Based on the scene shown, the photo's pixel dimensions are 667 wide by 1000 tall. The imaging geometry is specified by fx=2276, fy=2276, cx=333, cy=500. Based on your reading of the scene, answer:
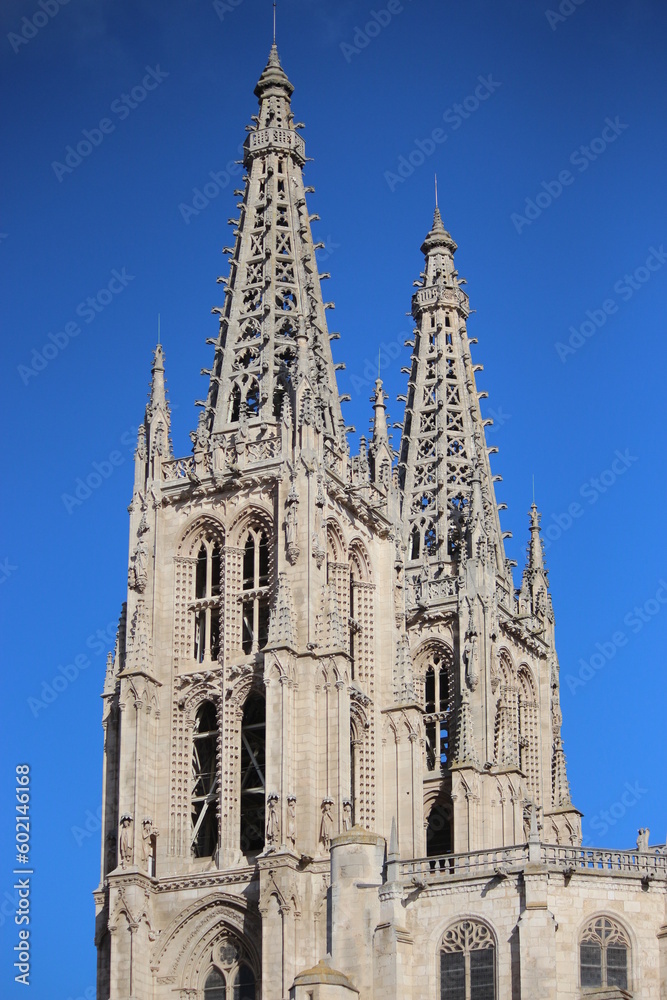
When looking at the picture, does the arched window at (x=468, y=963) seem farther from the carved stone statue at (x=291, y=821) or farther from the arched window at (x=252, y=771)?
the arched window at (x=252, y=771)

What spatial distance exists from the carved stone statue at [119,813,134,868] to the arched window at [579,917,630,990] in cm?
1692

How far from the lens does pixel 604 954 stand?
59.4m

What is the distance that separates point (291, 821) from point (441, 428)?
26012 mm

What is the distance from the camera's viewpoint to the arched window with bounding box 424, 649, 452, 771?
85125 millimetres

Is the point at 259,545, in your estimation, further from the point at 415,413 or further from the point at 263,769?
the point at 415,413

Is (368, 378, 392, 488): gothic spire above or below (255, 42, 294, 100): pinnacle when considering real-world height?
below

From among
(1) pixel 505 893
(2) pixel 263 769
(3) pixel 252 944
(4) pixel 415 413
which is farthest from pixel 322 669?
(4) pixel 415 413

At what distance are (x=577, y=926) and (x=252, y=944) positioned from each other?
13179mm

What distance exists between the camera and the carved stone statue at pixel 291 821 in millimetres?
68562

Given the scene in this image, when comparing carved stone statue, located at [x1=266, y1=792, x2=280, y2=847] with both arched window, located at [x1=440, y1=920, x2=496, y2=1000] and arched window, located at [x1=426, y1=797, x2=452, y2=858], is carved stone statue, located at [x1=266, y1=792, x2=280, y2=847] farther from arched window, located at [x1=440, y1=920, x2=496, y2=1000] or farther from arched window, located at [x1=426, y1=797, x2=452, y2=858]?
arched window, located at [x1=426, y1=797, x2=452, y2=858]

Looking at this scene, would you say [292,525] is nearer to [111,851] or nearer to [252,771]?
[252,771]

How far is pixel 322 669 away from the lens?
235ft

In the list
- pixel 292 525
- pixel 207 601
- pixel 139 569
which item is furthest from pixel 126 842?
pixel 292 525

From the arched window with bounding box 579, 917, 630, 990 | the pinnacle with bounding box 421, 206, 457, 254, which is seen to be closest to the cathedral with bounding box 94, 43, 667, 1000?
the arched window with bounding box 579, 917, 630, 990
